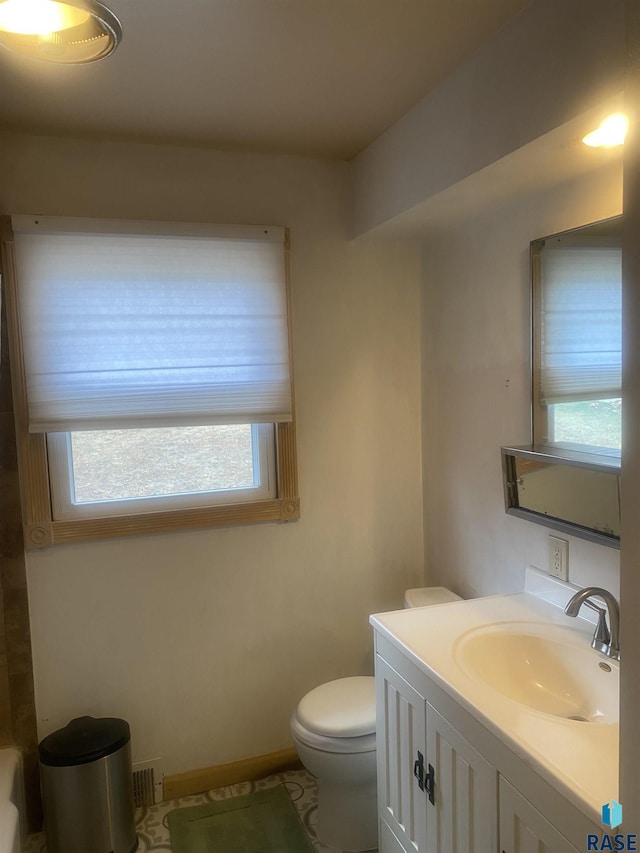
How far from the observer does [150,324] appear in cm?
220

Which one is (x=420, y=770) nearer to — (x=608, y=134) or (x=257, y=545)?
(x=257, y=545)

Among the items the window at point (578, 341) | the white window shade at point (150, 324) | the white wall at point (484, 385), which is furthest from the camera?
the white window shade at point (150, 324)

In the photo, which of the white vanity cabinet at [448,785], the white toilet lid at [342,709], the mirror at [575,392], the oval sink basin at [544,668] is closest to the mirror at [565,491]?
the mirror at [575,392]

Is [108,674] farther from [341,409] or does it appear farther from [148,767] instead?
[341,409]

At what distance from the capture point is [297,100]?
6.10 ft

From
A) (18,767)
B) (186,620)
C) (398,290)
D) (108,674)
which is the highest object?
(398,290)

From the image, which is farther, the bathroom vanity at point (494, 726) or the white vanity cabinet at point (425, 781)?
the white vanity cabinet at point (425, 781)

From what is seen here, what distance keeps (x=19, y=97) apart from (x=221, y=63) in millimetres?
630

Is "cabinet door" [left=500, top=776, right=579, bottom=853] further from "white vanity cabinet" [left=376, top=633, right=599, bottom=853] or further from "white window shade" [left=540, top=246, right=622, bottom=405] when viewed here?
"white window shade" [left=540, top=246, right=622, bottom=405]

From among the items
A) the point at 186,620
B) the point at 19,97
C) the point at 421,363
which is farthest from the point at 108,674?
the point at 19,97

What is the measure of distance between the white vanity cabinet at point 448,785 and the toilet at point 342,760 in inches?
6.0

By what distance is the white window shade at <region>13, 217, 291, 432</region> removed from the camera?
209 cm

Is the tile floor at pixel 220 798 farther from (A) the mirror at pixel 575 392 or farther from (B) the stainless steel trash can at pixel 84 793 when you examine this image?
(A) the mirror at pixel 575 392

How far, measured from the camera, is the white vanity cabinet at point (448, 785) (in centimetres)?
114
